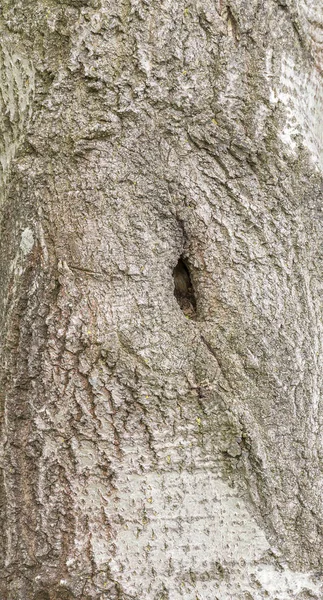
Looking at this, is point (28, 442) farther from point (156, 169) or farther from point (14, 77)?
point (14, 77)

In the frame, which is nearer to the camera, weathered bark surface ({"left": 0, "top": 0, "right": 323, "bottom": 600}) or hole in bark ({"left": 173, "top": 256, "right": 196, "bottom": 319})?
weathered bark surface ({"left": 0, "top": 0, "right": 323, "bottom": 600})

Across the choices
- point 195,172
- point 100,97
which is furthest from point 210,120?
point 100,97

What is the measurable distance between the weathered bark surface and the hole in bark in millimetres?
35

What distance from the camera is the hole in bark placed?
1.85 metres

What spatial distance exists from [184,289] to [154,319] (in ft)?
0.54

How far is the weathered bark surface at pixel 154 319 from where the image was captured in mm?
1720

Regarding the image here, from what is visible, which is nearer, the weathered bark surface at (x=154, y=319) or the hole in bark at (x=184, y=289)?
the weathered bark surface at (x=154, y=319)

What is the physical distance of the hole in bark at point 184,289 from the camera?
1847 mm

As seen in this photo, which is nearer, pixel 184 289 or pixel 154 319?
pixel 154 319

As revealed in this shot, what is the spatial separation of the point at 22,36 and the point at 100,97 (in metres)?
0.32

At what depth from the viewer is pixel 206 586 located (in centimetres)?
171

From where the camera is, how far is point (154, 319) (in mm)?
1746

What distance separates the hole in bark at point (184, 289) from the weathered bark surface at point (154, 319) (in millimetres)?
35

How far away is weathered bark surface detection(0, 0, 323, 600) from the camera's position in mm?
1720
